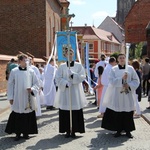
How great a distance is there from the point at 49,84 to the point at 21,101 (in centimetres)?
622

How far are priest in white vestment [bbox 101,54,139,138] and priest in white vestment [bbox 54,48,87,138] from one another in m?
0.67

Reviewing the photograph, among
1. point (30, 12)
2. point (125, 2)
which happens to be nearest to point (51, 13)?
point (30, 12)

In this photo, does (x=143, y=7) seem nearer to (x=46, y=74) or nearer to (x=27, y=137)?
(x=46, y=74)

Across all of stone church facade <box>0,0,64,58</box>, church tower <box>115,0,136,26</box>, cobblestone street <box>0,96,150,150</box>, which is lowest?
cobblestone street <box>0,96,150,150</box>

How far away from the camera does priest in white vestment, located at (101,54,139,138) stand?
28.6ft

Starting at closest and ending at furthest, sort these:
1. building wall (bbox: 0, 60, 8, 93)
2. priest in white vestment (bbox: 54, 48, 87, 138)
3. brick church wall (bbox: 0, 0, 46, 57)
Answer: priest in white vestment (bbox: 54, 48, 87, 138) → building wall (bbox: 0, 60, 8, 93) → brick church wall (bbox: 0, 0, 46, 57)

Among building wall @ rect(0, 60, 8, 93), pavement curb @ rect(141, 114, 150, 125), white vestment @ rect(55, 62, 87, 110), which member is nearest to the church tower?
building wall @ rect(0, 60, 8, 93)

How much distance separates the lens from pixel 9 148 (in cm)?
786

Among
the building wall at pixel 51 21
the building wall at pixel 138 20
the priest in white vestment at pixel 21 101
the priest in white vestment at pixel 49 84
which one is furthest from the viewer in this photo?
the building wall at pixel 138 20

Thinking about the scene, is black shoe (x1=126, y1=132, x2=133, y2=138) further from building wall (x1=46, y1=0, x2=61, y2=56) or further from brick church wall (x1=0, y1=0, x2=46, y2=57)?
building wall (x1=46, y1=0, x2=61, y2=56)

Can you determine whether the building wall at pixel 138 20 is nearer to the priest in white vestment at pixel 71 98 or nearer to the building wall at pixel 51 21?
the building wall at pixel 51 21

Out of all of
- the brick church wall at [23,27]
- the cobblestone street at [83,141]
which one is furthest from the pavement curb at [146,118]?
the brick church wall at [23,27]

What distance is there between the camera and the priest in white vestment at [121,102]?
8703 mm

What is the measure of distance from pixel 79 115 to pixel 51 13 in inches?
1259
